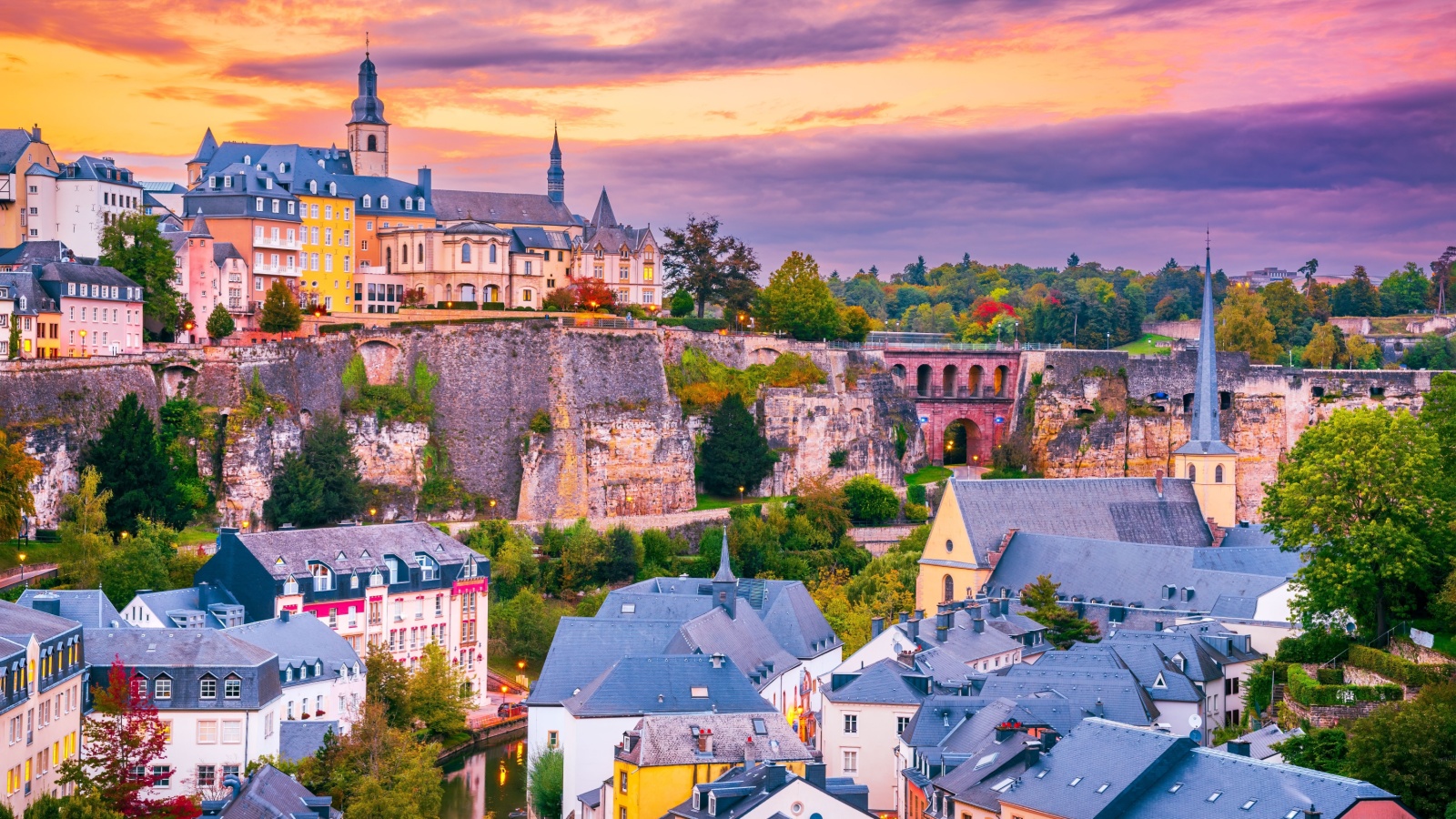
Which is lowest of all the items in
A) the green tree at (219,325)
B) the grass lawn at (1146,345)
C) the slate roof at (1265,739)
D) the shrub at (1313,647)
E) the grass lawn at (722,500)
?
the slate roof at (1265,739)

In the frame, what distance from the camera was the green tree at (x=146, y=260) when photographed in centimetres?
7194

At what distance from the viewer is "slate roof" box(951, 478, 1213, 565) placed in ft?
210

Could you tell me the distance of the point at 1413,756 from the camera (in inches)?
1347

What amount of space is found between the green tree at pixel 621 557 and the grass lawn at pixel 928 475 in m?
18.5

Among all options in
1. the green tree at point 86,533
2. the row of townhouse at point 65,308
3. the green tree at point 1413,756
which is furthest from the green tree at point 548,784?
the row of townhouse at point 65,308

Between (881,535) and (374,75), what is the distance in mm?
30816

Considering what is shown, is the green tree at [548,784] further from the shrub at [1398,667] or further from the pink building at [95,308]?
the pink building at [95,308]

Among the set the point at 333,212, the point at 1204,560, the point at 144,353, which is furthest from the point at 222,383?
the point at 1204,560

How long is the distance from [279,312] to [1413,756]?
166 ft

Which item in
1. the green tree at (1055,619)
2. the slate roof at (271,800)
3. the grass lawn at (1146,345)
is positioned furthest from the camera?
the grass lawn at (1146,345)

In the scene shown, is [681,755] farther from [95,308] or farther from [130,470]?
[95,308]

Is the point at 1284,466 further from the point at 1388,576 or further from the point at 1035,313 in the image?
the point at 1035,313

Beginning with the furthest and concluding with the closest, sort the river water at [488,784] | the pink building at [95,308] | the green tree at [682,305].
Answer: the green tree at [682,305] < the pink building at [95,308] < the river water at [488,784]

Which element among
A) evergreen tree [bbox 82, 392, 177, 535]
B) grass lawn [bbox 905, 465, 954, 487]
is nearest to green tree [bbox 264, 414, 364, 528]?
evergreen tree [bbox 82, 392, 177, 535]
